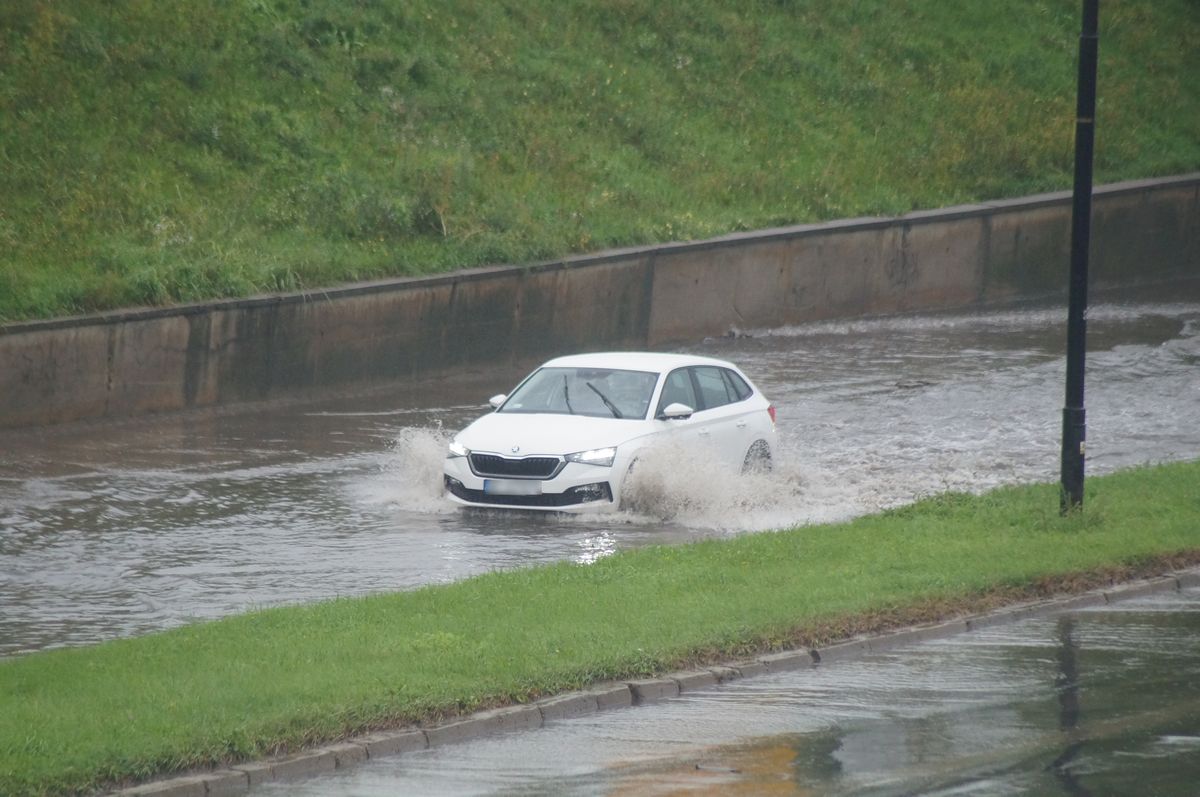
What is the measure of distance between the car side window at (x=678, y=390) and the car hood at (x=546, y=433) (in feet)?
2.24

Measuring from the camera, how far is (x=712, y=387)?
18.4 meters

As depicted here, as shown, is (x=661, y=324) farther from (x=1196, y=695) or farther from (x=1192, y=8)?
(x=1192, y=8)

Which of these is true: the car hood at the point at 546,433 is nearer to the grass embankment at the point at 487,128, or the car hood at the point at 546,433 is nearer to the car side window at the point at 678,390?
the car side window at the point at 678,390

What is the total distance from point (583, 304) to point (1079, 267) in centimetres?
1485

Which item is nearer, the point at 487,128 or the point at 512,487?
the point at 512,487

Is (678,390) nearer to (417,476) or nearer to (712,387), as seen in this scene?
(712,387)

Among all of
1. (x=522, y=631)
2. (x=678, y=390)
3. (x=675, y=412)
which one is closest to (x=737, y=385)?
(x=678, y=390)

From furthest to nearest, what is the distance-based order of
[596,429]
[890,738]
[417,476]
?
1. [417,476]
2. [596,429]
3. [890,738]

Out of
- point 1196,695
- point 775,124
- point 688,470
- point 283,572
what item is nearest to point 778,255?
point 775,124

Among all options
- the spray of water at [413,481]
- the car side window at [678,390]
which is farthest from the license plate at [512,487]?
the car side window at [678,390]

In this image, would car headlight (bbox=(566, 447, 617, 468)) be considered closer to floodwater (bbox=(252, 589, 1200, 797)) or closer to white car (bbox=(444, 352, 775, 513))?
white car (bbox=(444, 352, 775, 513))

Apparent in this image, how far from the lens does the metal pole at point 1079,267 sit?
1421cm

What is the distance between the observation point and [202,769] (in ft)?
27.6

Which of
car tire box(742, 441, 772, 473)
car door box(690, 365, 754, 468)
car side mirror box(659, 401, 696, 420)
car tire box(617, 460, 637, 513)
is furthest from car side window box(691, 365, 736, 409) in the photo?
car tire box(617, 460, 637, 513)
